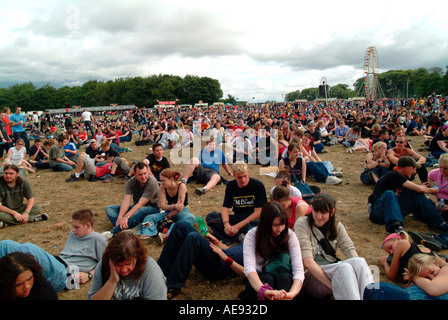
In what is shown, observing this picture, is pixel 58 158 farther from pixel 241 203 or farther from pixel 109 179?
pixel 241 203

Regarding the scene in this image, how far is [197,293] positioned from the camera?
344cm

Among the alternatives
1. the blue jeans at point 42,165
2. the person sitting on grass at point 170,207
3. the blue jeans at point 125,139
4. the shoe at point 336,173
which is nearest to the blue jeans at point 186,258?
the person sitting on grass at point 170,207

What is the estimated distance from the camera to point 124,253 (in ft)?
7.50

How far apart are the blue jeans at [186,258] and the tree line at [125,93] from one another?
322 ft

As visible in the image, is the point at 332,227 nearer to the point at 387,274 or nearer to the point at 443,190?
→ the point at 387,274

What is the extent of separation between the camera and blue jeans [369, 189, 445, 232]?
454 centimetres

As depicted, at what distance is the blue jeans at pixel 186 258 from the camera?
325 centimetres

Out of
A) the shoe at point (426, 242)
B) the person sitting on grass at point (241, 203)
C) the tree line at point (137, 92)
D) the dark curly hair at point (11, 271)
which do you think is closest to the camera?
the dark curly hair at point (11, 271)

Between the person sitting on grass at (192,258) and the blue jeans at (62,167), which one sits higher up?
the blue jeans at (62,167)

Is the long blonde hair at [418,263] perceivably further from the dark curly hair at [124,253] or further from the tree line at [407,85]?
the tree line at [407,85]

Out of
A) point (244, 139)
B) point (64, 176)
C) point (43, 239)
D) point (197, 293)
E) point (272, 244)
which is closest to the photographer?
point (272, 244)

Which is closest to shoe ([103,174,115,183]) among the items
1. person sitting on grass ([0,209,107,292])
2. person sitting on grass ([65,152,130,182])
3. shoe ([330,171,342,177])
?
person sitting on grass ([65,152,130,182])

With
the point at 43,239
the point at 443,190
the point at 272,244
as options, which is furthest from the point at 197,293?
the point at 443,190
